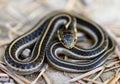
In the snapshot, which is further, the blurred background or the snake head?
the blurred background

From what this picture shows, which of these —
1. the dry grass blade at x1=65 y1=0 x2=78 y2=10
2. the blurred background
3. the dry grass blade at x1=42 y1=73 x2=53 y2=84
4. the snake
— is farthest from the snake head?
the dry grass blade at x1=65 y1=0 x2=78 y2=10

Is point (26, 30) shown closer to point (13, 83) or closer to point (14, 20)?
point (14, 20)

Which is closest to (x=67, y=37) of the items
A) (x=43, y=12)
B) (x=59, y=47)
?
(x=59, y=47)

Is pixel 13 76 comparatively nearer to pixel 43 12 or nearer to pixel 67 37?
pixel 67 37

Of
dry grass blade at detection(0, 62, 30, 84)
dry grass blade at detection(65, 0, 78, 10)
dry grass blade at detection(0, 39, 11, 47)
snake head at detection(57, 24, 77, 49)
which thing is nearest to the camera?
dry grass blade at detection(0, 62, 30, 84)

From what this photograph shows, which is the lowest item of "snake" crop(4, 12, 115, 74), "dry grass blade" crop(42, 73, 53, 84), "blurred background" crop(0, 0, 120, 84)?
"dry grass blade" crop(42, 73, 53, 84)

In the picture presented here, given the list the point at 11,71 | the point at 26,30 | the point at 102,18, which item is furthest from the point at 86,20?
the point at 11,71

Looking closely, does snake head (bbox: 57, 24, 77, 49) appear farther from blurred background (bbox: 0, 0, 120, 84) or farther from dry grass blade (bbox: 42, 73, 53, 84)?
blurred background (bbox: 0, 0, 120, 84)

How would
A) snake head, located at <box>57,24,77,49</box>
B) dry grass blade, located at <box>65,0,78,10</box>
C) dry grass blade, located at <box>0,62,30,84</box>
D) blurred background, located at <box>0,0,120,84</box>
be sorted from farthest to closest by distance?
1. dry grass blade, located at <box>65,0,78,10</box>
2. blurred background, located at <box>0,0,120,84</box>
3. snake head, located at <box>57,24,77,49</box>
4. dry grass blade, located at <box>0,62,30,84</box>
